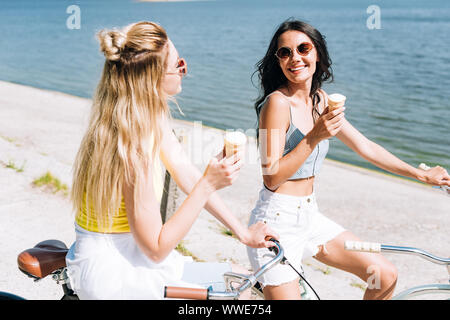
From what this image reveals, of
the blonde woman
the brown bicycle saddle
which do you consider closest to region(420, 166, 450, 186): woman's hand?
the blonde woman

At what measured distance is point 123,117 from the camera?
6.75ft

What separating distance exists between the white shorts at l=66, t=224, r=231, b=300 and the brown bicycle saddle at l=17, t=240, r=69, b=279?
7.8 inches

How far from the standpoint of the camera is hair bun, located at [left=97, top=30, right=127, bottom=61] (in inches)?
81.7

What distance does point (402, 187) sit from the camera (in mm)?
8469

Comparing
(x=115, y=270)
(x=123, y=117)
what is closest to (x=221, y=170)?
(x=123, y=117)

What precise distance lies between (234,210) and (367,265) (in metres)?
3.49

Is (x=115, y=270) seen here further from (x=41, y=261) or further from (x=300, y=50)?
(x=300, y=50)

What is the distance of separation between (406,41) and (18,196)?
29216mm

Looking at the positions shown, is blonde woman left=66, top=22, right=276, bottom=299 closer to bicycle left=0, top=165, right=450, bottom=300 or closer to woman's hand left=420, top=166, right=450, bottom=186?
bicycle left=0, top=165, right=450, bottom=300

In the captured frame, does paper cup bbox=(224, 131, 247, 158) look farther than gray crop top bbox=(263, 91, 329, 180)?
No

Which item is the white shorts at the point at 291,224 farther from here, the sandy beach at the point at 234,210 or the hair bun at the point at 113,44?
the sandy beach at the point at 234,210

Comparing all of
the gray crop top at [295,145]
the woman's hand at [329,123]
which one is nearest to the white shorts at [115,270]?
the gray crop top at [295,145]
